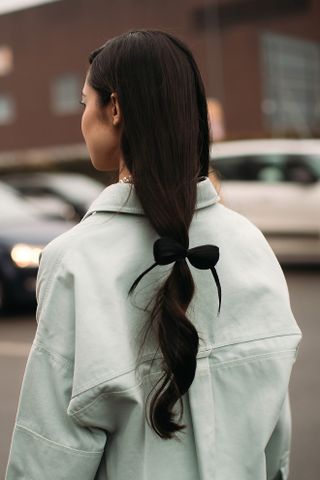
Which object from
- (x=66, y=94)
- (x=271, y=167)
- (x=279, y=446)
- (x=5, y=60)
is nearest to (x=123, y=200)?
(x=279, y=446)

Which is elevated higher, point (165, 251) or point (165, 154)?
point (165, 154)

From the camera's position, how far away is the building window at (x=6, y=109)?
48.2m

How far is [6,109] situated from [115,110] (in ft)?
159

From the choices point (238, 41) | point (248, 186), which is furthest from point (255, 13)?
point (248, 186)

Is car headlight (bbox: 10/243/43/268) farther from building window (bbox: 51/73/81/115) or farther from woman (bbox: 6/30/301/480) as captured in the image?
building window (bbox: 51/73/81/115)

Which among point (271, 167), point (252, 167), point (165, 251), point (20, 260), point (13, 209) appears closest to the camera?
point (165, 251)

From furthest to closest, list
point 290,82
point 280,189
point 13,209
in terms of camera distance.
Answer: point 290,82 → point 280,189 → point 13,209

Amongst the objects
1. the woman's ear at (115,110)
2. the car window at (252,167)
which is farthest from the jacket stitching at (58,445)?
the car window at (252,167)

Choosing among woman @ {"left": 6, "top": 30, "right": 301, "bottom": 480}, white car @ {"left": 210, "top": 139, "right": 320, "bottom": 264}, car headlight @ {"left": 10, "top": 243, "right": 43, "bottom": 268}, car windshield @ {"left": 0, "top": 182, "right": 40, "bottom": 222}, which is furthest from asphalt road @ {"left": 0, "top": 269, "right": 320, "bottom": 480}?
woman @ {"left": 6, "top": 30, "right": 301, "bottom": 480}

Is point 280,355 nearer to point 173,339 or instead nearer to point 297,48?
point 173,339

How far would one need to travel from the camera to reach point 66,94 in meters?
46.2

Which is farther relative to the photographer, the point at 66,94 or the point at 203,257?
the point at 66,94

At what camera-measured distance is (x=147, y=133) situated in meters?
1.58

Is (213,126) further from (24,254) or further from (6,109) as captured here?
(6,109)
